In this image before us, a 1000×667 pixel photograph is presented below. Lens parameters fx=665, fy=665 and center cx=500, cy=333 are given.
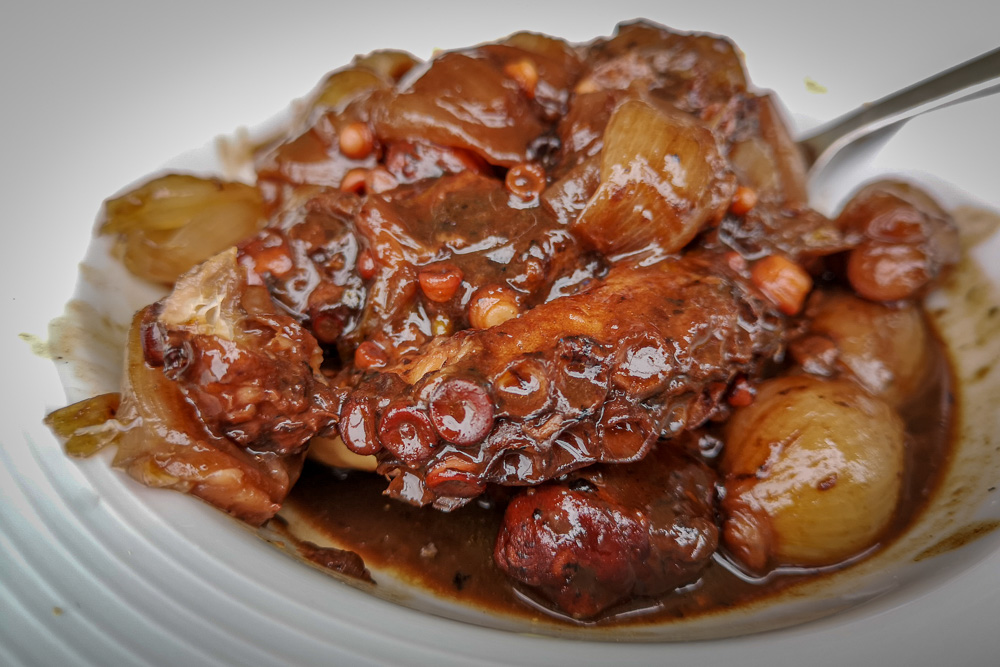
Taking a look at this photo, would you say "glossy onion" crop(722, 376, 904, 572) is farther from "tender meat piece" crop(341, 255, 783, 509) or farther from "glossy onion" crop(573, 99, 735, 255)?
"glossy onion" crop(573, 99, 735, 255)

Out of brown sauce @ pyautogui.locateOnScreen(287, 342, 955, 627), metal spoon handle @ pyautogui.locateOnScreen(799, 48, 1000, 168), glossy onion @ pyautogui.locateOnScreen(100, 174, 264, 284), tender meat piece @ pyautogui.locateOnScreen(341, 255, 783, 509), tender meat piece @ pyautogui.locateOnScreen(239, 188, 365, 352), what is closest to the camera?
tender meat piece @ pyautogui.locateOnScreen(341, 255, 783, 509)

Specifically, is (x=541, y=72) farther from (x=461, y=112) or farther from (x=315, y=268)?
(x=315, y=268)

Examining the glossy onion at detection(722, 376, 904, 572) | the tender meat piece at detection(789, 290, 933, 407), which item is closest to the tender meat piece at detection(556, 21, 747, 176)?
the tender meat piece at detection(789, 290, 933, 407)

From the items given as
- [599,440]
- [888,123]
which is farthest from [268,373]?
[888,123]

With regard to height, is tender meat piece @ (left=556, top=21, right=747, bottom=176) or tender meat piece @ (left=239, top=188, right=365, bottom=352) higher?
tender meat piece @ (left=556, top=21, right=747, bottom=176)

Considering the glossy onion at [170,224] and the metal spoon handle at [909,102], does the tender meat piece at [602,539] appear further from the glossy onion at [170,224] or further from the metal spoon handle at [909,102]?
the metal spoon handle at [909,102]

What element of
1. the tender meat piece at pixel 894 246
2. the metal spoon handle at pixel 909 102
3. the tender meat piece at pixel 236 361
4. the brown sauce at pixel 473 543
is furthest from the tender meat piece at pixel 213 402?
the metal spoon handle at pixel 909 102

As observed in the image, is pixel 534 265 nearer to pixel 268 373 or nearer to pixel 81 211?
pixel 268 373
